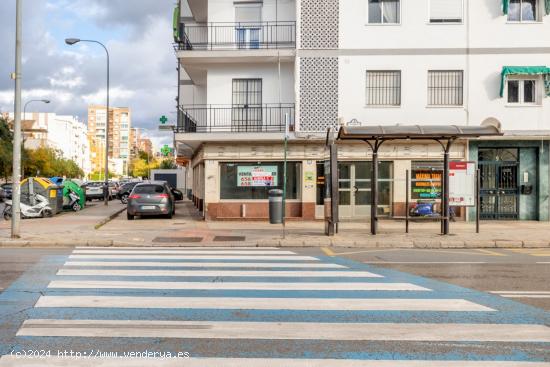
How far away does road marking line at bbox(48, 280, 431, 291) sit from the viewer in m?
8.11

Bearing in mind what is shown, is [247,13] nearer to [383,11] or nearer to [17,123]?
[383,11]

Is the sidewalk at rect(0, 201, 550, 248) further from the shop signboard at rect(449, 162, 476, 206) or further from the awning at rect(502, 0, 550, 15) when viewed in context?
the awning at rect(502, 0, 550, 15)

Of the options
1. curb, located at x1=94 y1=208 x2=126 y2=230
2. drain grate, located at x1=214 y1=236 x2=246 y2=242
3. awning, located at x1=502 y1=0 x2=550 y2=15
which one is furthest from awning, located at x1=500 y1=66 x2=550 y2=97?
curb, located at x1=94 y1=208 x2=126 y2=230

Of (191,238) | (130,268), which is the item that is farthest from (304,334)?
(191,238)

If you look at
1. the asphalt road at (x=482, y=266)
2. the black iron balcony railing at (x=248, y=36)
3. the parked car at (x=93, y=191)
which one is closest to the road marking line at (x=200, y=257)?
the asphalt road at (x=482, y=266)

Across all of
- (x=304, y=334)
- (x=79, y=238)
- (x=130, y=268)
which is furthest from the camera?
(x=79, y=238)

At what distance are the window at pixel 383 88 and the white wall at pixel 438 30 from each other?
1103 millimetres

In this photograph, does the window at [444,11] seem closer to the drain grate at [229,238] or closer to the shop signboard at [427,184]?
the shop signboard at [427,184]

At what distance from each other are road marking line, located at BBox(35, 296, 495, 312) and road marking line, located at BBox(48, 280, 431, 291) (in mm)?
744

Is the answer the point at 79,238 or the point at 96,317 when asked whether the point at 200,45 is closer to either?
the point at 79,238

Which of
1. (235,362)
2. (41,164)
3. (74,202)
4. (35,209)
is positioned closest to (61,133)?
(41,164)

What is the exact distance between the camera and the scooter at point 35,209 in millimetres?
22938

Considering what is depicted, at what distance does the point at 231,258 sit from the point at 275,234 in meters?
4.95

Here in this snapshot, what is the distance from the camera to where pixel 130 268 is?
33.0 ft
